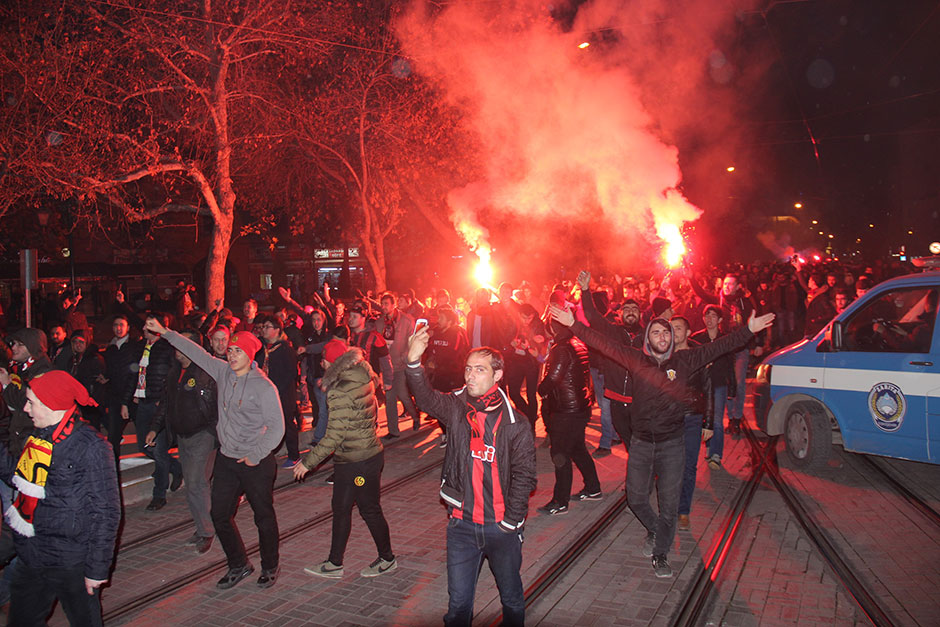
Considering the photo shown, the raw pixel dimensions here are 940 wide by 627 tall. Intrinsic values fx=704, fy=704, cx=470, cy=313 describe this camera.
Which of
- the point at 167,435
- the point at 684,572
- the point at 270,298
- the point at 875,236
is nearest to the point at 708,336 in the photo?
the point at 684,572

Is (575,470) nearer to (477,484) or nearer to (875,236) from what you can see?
(477,484)

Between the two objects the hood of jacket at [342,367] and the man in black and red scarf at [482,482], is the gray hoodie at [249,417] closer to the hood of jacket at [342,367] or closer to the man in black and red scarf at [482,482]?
the hood of jacket at [342,367]

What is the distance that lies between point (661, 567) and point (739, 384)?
5.62m

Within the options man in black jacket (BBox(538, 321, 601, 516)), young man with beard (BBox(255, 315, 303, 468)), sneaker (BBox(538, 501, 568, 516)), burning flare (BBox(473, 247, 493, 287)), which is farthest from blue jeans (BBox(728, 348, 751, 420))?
burning flare (BBox(473, 247, 493, 287))

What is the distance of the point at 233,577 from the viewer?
5422 millimetres

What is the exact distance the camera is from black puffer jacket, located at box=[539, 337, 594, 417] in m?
6.84

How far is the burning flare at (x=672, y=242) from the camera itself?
59.7 feet

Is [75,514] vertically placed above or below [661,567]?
above

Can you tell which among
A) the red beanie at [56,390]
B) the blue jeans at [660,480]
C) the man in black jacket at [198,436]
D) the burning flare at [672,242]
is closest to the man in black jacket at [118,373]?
the man in black jacket at [198,436]

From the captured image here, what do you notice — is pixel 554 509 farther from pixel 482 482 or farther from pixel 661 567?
pixel 482 482

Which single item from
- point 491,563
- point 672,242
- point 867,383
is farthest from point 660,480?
point 672,242

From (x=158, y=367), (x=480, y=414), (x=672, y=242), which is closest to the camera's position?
(x=480, y=414)

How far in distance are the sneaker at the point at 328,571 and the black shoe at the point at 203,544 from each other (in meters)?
1.15

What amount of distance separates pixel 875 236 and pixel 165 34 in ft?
231
